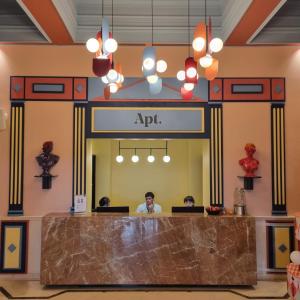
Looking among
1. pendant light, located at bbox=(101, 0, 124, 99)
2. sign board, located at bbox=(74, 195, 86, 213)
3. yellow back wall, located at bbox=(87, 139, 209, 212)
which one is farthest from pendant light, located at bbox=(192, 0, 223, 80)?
yellow back wall, located at bbox=(87, 139, 209, 212)

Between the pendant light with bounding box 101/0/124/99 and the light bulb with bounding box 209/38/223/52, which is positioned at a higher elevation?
the light bulb with bounding box 209/38/223/52

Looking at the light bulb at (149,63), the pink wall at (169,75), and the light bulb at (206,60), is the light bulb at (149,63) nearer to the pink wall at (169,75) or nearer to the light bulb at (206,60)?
the light bulb at (206,60)

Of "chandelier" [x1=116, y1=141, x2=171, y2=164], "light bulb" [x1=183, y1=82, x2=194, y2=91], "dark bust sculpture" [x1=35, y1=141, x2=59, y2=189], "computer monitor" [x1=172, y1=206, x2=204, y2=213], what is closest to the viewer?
"light bulb" [x1=183, y1=82, x2=194, y2=91]

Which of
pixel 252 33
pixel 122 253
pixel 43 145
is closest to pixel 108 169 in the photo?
pixel 43 145

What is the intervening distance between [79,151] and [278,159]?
333 cm

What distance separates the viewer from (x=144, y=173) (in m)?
10.5

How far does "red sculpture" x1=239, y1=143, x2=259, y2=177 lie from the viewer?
21.7 feet

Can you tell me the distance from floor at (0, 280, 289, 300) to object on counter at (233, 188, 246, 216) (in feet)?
3.75

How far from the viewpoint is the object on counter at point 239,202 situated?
6.34m

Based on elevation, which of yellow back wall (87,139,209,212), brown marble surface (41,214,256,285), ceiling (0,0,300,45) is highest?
ceiling (0,0,300,45)

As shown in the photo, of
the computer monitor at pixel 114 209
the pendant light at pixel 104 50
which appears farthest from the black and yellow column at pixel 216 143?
the pendant light at pixel 104 50

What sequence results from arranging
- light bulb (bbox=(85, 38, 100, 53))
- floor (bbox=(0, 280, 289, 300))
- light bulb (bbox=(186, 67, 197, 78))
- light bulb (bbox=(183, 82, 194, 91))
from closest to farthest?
1. light bulb (bbox=(85, 38, 100, 53))
2. light bulb (bbox=(186, 67, 197, 78))
3. light bulb (bbox=(183, 82, 194, 91))
4. floor (bbox=(0, 280, 289, 300))

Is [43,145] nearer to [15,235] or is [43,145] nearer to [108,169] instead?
[15,235]

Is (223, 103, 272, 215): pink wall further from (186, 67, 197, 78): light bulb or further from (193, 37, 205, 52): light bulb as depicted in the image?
(193, 37, 205, 52): light bulb
